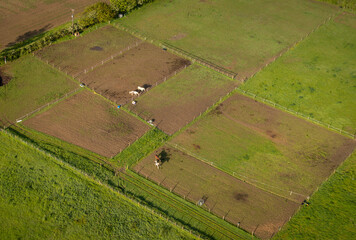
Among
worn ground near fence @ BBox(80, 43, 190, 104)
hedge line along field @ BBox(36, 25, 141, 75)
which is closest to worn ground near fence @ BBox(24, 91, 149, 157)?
worn ground near fence @ BBox(80, 43, 190, 104)

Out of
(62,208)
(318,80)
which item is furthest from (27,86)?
(318,80)

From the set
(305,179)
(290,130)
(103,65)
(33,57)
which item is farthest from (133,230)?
(33,57)

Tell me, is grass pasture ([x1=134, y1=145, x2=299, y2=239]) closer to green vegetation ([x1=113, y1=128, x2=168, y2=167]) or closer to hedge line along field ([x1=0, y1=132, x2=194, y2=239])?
green vegetation ([x1=113, y1=128, x2=168, y2=167])

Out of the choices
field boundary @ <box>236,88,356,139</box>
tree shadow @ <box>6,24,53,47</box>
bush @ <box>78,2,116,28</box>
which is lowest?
field boundary @ <box>236,88,356,139</box>

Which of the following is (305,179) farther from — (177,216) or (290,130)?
(177,216)

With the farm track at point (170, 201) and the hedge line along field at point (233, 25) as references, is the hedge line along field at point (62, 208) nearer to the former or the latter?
the farm track at point (170, 201)

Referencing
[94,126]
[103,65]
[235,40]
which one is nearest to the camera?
[94,126]

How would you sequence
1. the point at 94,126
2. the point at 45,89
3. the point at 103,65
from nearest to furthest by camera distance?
1. the point at 94,126
2. the point at 45,89
3. the point at 103,65
